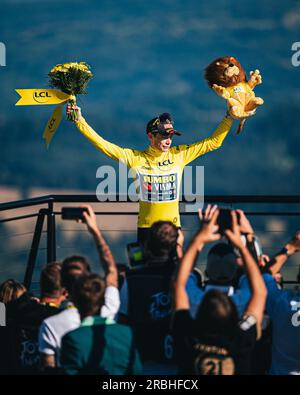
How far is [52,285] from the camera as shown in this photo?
495cm

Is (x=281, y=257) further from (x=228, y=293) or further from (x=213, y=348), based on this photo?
(x=213, y=348)

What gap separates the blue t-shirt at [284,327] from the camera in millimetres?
4676

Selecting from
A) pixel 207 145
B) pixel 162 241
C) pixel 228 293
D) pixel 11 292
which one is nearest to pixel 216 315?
pixel 228 293

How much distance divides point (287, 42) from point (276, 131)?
1277 millimetres

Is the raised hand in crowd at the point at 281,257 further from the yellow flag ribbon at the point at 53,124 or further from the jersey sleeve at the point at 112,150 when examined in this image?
the yellow flag ribbon at the point at 53,124

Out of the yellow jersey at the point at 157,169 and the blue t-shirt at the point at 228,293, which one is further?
the yellow jersey at the point at 157,169

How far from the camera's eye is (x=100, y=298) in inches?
167

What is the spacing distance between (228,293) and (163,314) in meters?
0.40

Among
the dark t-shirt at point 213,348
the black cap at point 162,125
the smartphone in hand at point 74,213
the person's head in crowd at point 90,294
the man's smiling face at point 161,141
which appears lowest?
the dark t-shirt at point 213,348

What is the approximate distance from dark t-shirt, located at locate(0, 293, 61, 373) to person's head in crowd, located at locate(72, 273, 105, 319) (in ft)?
2.16

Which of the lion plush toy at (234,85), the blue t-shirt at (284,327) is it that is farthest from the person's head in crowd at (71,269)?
the lion plush toy at (234,85)

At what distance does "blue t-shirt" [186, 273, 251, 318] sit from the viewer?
4.45 meters

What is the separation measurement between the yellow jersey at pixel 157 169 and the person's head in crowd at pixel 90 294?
218cm

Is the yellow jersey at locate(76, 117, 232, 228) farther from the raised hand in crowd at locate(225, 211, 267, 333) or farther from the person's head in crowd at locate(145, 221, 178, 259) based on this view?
the raised hand in crowd at locate(225, 211, 267, 333)
